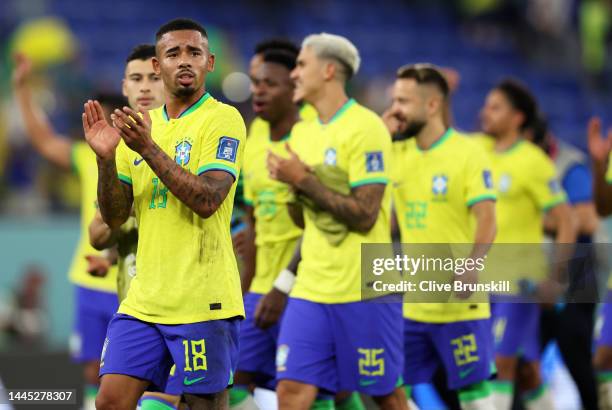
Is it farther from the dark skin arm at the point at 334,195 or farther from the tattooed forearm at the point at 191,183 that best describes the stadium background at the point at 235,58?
the tattooed forearm at the point at 191,183

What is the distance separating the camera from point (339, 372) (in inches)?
278

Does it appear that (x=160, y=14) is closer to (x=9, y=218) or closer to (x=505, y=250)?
(x=9, y=218)

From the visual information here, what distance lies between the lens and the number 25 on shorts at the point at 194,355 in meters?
5.64

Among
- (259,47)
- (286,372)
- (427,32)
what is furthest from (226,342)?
(427,32)

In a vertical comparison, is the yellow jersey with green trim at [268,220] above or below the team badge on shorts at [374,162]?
below

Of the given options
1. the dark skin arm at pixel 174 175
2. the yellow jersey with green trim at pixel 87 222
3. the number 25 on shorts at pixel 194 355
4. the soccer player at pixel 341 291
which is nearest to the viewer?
the dark skin arm at pixel 174 175

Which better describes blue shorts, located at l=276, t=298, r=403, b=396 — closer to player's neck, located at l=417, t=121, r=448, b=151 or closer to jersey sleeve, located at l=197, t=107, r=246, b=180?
player's neck, located at l=417, t=121, r=448, b=151

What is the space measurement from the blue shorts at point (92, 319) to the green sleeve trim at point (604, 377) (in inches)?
143

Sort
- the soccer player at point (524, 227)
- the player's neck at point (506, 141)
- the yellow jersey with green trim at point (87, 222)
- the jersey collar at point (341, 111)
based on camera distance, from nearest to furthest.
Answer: the jersey collar at point (341, 111) < the yellow jersey with green trim at point (87, 222) < the soccer player at point (524, 227) < the player's neck at point (506, 141)

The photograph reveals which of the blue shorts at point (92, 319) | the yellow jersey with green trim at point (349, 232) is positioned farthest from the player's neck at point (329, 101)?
the blue shorts at point (92, 319)

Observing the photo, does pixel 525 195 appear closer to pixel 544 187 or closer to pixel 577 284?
pixel 544 187

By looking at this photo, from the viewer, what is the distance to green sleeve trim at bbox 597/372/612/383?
29.8 feet

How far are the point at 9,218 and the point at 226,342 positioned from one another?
31.8 ft

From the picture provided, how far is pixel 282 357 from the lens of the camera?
7.00 metres
